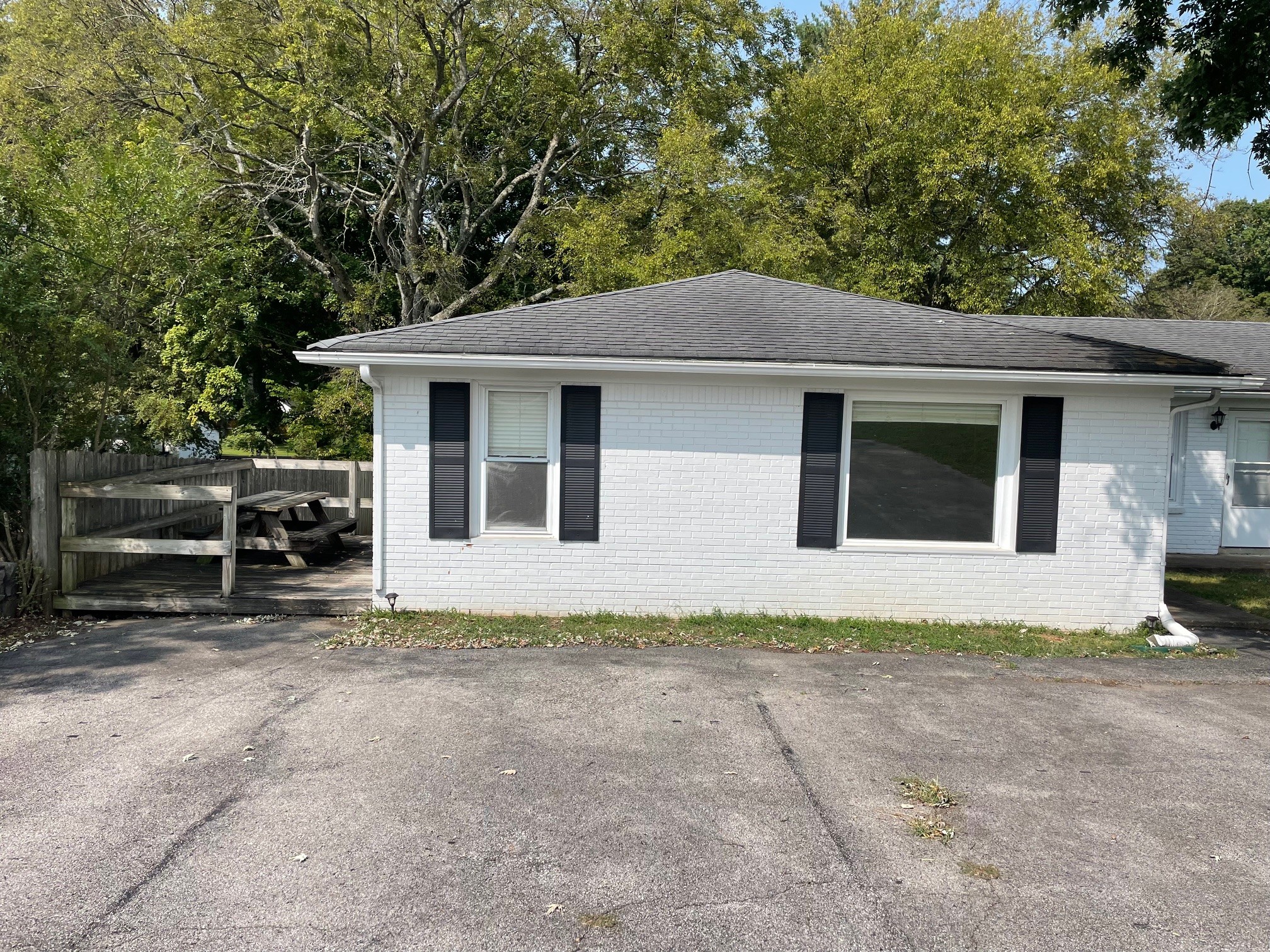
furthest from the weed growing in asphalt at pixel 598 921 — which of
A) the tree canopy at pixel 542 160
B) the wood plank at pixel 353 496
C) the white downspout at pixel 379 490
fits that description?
the tree canopy at pixel 542 160

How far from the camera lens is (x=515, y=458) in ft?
28.5

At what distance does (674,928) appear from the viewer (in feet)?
11.3

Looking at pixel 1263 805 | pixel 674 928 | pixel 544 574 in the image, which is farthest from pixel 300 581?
pixel 1263 805

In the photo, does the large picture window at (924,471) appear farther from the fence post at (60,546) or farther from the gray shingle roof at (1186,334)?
the fence post at (60,546)

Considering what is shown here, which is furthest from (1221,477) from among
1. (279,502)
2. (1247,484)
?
(279,502)

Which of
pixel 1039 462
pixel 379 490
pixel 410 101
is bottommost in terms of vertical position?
pixel 379 490

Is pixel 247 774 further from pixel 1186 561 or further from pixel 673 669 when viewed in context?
pixel 1186 561

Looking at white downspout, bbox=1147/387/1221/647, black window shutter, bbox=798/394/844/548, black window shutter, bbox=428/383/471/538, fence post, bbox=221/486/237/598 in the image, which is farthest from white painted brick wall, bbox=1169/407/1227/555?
fence post, bbox=221/486/237/598

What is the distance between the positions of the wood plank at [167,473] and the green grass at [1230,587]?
12.1 m

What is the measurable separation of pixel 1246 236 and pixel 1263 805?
33.1m

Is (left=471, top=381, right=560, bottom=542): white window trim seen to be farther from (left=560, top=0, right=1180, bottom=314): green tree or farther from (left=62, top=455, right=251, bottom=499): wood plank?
(left=560, top=0, right=1180, bottom=314): green tree

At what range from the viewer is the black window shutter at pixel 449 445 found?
8.54m

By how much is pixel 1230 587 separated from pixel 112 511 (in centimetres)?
1354

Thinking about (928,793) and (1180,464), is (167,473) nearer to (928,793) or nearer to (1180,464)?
(928,793)
